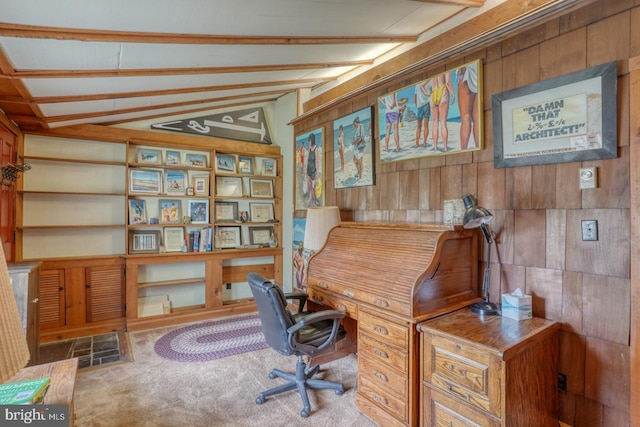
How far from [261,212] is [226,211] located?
1.67 feet

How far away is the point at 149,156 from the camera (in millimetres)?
3902

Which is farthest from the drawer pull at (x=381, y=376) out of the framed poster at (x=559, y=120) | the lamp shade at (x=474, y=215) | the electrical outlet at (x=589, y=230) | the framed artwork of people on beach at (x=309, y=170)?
the framed artwork of people on beach at (x=309, y=170)

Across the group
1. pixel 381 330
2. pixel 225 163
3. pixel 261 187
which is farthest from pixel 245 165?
pixel 381 330

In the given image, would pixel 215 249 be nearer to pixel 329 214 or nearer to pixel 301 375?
pixel 329 214

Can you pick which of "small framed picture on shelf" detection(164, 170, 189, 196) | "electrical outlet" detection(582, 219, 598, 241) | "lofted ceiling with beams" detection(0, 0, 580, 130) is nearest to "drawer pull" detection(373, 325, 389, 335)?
"electrical outlet" detection(582, 219, 598, 241)

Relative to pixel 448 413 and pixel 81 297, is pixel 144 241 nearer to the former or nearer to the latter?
pixel 81 297

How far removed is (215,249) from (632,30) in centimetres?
416

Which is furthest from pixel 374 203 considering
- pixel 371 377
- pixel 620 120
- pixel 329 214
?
pixel 620 120

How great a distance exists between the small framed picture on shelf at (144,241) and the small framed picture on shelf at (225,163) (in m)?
1.13

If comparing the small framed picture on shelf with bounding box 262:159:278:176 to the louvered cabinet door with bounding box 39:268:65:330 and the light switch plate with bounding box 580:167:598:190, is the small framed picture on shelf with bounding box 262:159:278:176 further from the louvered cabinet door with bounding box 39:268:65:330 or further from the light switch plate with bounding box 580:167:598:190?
the light switch plate with bounding box 580:167:598:190

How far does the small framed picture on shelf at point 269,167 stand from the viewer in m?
4.64

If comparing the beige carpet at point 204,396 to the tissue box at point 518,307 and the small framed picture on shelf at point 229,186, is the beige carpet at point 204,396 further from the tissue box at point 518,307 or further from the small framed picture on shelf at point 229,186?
the small framed picture on shelf at point 229,186

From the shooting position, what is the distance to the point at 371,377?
2.09m

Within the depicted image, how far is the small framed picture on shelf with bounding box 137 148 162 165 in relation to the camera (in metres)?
3.86
